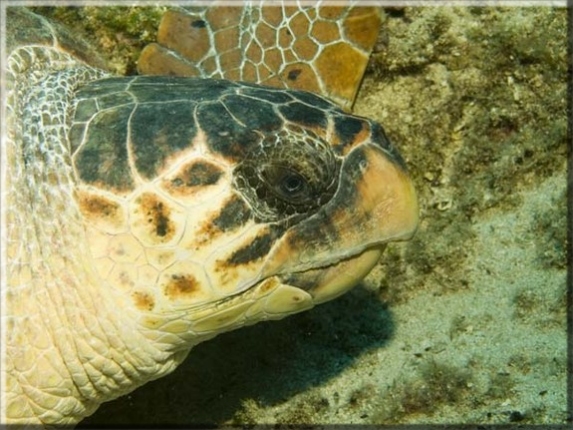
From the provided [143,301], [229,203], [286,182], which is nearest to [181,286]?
[143,301]

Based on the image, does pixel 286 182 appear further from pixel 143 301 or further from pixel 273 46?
pixel 273 46

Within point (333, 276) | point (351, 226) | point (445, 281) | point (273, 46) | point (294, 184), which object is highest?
point (273, 46)

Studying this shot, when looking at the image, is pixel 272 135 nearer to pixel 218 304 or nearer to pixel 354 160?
pixel 354 160

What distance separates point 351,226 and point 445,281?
100 cm

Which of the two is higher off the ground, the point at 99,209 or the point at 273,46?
the point at 273,46

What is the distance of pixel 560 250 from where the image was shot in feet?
8.80

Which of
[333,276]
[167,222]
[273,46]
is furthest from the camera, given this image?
[273,46]

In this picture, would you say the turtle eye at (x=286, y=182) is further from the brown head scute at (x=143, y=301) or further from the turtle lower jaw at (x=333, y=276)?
the brown head scute at (x=143, y=301)

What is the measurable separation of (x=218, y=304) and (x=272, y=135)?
0.41 metres

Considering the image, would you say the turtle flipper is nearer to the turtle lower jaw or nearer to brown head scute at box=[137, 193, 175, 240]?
the turtle lower jaw

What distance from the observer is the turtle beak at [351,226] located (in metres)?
1.79

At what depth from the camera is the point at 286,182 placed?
179 centimetres

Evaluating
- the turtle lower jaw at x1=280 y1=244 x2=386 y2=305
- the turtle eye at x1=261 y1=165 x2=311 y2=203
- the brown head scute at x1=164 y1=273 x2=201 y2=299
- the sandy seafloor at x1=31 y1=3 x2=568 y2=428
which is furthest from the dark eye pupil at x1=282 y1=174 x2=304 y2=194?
the sandy seafloor at x1=31 y1=3 x2=568 y2=428

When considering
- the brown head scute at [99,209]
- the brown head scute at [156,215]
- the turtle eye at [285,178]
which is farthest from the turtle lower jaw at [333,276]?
the brown head scute at [99,209]
